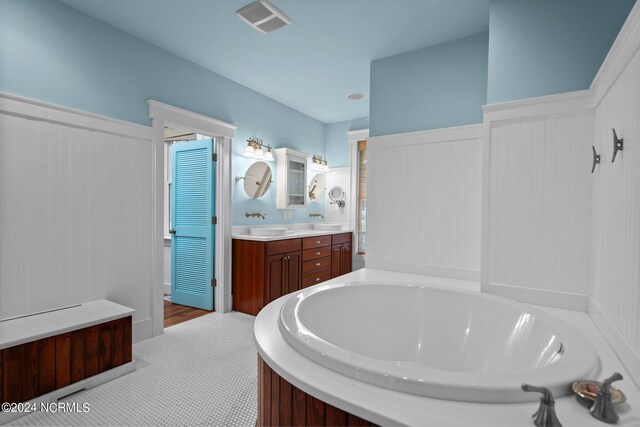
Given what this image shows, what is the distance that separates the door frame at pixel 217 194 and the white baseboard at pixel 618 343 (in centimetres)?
292

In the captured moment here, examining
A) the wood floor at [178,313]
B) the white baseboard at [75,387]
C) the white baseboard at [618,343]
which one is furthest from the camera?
the wood floor at [178,313]

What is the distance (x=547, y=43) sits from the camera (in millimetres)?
1811

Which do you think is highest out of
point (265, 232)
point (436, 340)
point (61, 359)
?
point (265, 232)

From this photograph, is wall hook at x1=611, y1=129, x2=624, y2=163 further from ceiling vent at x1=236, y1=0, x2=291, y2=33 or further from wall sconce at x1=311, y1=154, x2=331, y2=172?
wall sconce at x1=311, y1=154, x2=331, y2=172

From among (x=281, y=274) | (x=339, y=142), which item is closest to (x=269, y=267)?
(x=281, y=274)

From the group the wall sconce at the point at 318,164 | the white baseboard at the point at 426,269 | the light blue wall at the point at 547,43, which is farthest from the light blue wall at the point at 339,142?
the light blue wall at the point at 547,43

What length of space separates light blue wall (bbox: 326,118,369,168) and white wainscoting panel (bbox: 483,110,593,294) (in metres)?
2.93

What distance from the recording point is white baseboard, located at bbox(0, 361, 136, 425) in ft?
5.42

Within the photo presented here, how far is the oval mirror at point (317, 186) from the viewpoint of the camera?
4736 millimetres

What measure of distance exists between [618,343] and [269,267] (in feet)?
8.66

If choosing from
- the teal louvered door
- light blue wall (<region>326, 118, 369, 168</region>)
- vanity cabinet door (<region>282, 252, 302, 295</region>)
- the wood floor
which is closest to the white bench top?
the wood floor

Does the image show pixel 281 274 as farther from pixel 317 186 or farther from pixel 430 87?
pixel 430 87

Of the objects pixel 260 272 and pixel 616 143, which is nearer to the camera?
pixel 616 143

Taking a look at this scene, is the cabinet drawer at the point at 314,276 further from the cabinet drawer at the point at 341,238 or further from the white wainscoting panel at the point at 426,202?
the white wainscoting panel at the point at 426,202
